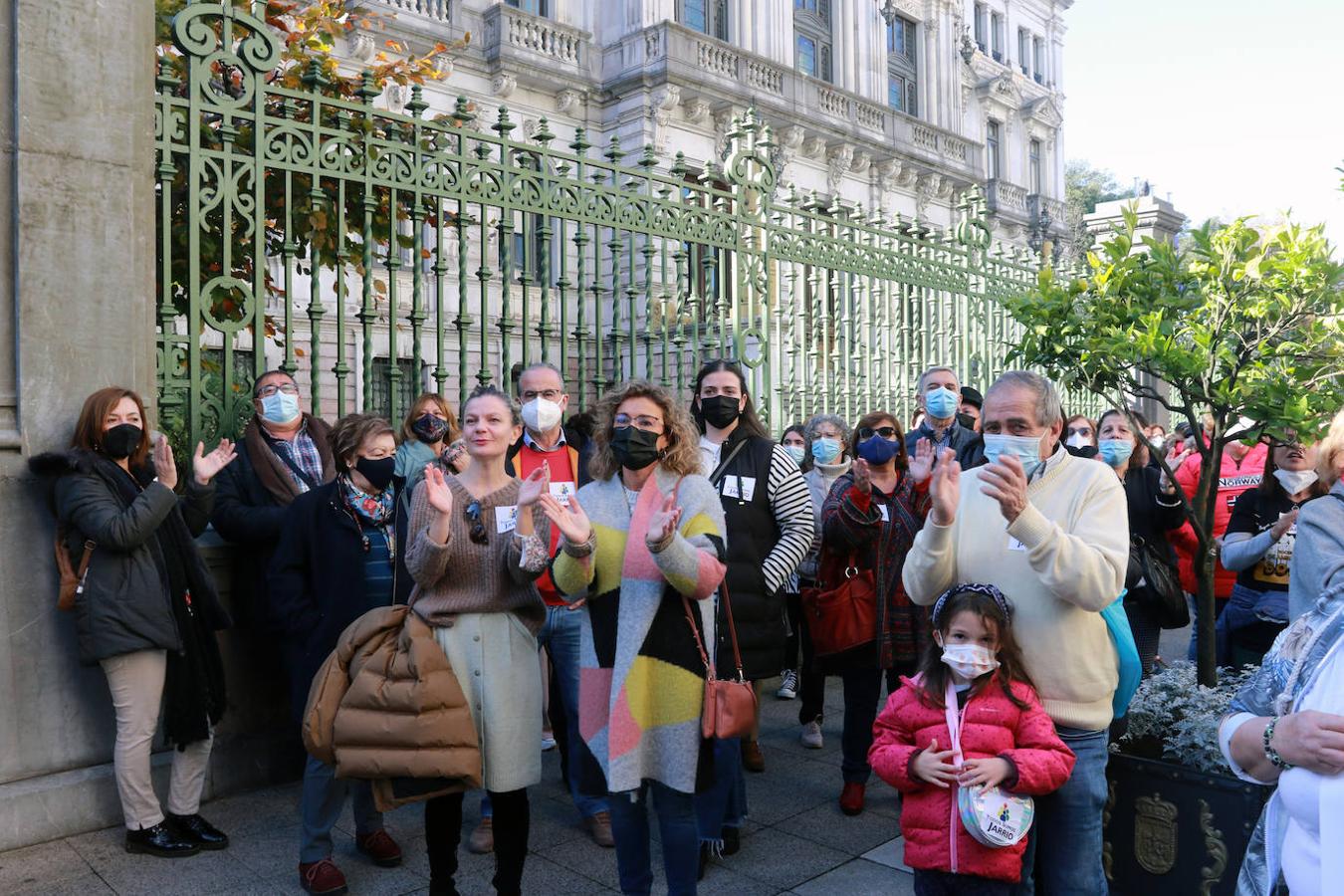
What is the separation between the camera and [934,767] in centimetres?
321

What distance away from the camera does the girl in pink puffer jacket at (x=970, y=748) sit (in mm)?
3168

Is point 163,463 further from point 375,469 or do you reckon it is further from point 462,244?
point 462,244

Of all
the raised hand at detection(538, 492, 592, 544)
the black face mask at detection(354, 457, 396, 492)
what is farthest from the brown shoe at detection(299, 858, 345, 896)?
the raised hand at detection(538, 492, 592, 544)

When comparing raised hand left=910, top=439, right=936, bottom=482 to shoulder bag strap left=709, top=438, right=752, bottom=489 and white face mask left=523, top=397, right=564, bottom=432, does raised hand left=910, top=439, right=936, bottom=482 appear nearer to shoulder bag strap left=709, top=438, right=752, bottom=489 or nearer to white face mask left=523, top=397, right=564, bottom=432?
shoulder bag strap left=709, top=438, right=752, bottom=489

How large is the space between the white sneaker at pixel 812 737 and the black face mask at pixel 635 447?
306 centimetres

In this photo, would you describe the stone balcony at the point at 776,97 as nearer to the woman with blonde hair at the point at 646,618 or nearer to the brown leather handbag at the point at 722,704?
the woman with blonde hair at the point at 646,618

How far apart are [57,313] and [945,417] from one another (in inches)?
185

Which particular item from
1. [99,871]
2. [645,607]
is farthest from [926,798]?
[99,871]

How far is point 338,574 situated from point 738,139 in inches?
204

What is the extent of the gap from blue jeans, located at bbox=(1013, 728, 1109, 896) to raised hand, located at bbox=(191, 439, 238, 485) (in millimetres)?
3641

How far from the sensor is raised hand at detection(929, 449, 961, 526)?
3.27 m

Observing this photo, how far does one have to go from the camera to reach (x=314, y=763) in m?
4.23

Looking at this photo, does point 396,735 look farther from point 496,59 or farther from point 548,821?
point 496,59

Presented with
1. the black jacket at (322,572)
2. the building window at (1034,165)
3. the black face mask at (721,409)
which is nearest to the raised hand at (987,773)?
the black face mask at (721,409)
